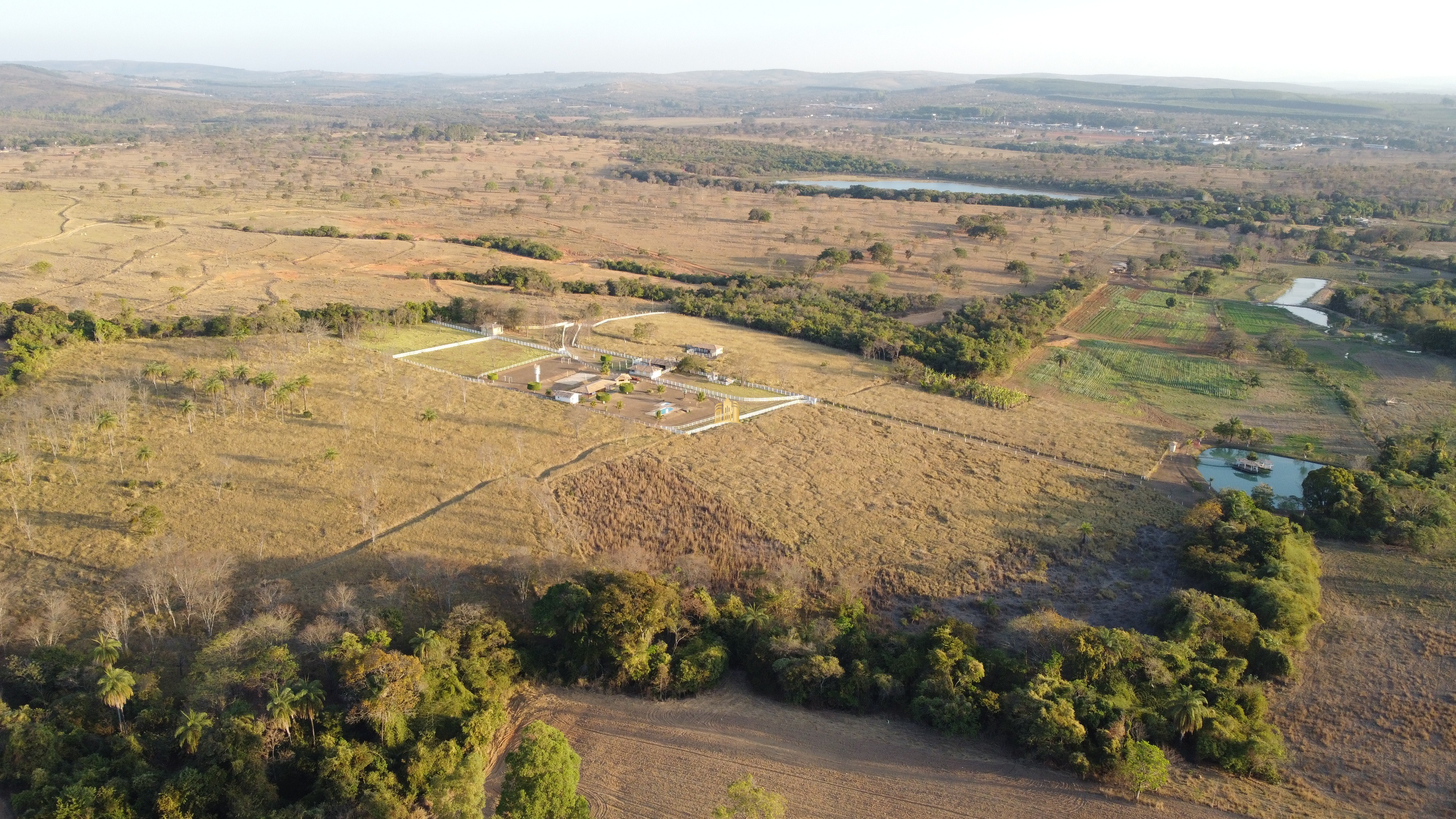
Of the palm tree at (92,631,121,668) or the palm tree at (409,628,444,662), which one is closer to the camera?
the palm tree at (92,631,121,668)

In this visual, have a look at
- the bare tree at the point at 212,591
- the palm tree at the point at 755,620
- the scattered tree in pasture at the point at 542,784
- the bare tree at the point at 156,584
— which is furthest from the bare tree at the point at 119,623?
the palm tree at the point at 755,620

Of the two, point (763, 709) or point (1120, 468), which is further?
point (1120, 468)

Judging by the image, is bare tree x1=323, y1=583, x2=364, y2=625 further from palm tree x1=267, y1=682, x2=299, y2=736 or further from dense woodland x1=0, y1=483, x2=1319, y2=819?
palm tree x1=267, y1=682, x2=299, y2=736

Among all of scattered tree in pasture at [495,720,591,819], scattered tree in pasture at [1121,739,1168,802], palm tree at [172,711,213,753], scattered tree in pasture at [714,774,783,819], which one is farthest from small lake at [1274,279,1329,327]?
palm tree at [172,711,213,753]

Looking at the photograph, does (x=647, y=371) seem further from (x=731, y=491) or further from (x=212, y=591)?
(x=212, y=591)

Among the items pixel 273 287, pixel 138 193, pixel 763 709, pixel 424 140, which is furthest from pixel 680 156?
pixel 763 709

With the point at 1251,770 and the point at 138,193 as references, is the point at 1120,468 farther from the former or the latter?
the point at 138,193
